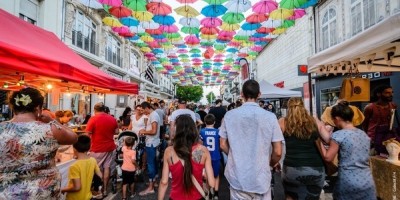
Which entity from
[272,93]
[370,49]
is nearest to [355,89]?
[370,49]

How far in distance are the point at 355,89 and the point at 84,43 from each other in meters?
18.0

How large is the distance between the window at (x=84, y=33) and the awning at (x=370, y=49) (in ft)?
53.0

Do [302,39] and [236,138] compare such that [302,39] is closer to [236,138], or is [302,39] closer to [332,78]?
[332,78]

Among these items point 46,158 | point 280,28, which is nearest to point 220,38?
point 280,28

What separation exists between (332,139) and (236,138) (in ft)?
4.14

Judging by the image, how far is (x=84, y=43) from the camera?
1862cm

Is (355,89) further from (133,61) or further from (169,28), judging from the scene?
(133,61)

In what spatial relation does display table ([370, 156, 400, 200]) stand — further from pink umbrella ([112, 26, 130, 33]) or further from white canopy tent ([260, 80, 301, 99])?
pink umbrella ([112, 26, 130, 33])

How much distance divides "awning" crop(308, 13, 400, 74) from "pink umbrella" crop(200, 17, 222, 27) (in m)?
9.26

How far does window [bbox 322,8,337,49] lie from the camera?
45.2 ft

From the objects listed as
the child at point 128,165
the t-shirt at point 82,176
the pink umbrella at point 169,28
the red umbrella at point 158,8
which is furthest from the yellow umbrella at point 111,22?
the t-shirt at point 82,176

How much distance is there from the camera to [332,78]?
44.1 feet

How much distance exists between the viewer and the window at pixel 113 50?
23.4 m

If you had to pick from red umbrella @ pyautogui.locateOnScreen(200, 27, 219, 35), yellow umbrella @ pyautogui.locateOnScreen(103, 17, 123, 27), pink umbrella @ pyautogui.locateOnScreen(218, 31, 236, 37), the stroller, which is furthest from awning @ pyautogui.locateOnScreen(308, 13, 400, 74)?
yellow umbrella @ pyautogui.locateOnScreen(103, 17, 123, 27)
